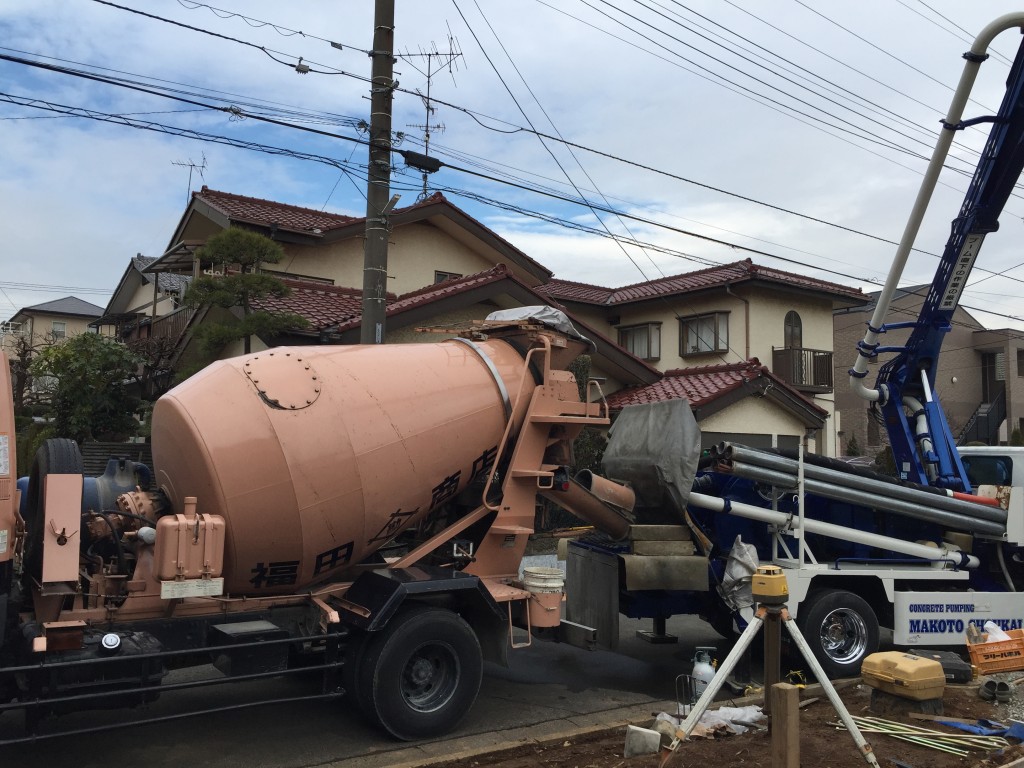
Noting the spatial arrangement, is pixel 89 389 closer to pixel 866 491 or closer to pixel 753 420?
pixel 866 491

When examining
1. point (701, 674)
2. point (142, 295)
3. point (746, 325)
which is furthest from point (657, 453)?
point (142, 295)

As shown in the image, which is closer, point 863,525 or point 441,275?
point 863,525

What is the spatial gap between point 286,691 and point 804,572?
4.82 meters

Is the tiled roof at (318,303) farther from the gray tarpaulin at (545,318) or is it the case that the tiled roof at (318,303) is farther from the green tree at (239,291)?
the gray tarpaulin at (545,318)

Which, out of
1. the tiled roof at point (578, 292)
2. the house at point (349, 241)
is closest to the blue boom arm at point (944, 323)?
the house at point (349, 241)

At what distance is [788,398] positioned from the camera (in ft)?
64.4

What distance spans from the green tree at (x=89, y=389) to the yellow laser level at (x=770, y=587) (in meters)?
12.6

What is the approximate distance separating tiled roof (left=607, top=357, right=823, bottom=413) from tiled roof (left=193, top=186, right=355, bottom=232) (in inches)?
281

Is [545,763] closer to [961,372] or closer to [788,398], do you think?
[788,398]

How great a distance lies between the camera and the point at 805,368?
2469cm

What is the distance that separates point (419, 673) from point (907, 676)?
3715mm

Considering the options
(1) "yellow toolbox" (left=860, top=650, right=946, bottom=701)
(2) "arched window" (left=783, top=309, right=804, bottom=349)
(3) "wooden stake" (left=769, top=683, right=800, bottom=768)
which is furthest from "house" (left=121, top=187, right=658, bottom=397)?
(3) "wooden stake" (left=769, top=683, right=800, bottom=768)

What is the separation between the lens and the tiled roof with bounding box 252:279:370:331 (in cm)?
1398

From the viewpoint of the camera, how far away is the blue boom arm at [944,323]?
916 centimetres
